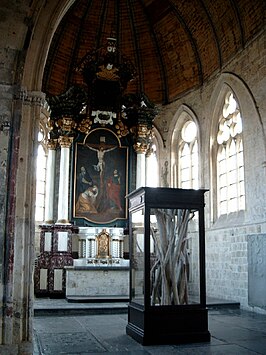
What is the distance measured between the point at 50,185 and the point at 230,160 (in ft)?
16.0

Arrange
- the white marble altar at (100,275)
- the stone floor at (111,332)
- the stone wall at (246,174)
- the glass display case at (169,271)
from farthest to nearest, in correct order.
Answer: the white marble altar at (100,275) < the stone wall at (246,174) < the glass display case at (169,271) < the stone floor at (111,332)

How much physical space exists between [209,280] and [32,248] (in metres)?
7.57

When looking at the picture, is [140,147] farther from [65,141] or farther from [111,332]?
[111,332]

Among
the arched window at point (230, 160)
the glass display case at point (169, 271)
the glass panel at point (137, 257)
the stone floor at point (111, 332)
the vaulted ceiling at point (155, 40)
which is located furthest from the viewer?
the vaulted ceiling at point (155, 40)

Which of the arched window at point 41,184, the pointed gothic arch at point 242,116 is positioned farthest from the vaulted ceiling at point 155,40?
the arched window at point 41,184

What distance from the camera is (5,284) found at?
16.9ft

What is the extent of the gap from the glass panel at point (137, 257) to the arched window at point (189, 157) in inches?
254

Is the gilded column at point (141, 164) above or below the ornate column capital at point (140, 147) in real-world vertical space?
below

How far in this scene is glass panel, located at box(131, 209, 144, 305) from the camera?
268 inches

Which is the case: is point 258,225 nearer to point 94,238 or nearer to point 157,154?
point 94,238

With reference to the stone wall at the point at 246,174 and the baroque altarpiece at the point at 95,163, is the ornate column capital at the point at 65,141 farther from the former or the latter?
the stone wall at the point at 246,174

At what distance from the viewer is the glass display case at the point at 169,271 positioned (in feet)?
21.2

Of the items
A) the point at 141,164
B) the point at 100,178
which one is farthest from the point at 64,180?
the point at 141,164

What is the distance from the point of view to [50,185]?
42.1ft
